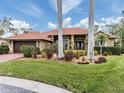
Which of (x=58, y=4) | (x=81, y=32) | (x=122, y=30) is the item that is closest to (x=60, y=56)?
(x=58, y=4)

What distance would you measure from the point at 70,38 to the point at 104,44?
641 centimetres

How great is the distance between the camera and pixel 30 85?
905 cm

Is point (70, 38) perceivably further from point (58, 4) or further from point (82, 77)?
point (82, 77)

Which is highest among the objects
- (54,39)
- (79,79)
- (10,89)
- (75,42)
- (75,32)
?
(75,32)

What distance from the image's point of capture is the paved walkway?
834cm

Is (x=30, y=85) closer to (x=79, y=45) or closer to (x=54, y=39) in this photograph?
(x=54, y=39)

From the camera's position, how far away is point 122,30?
131ft

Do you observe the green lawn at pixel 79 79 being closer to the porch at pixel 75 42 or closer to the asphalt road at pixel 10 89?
the asphalt road at pixel 10 89

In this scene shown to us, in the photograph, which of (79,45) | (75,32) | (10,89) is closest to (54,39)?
(75,32)

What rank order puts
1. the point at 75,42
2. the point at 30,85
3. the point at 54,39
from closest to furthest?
the point at 30,85, the point at 75,42, the point at 54,39

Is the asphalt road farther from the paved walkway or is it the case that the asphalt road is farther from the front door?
the front door

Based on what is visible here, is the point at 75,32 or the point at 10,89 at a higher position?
the point at 75,32

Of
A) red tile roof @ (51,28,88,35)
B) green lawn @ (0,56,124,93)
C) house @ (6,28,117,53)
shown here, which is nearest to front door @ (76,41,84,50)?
house @ (6,28,117,53)

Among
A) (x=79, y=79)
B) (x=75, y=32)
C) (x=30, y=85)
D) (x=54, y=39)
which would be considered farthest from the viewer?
(x=54, y=39)
